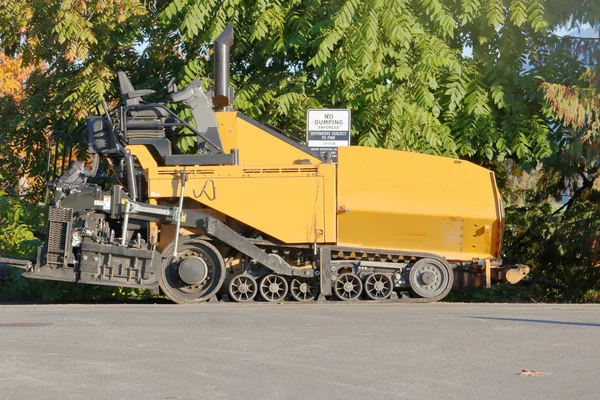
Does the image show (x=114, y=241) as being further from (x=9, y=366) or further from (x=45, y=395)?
(x=45, y=395)

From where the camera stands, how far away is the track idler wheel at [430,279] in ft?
50.4

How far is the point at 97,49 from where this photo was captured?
1966 cm

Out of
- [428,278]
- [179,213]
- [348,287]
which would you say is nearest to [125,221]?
[179,213]

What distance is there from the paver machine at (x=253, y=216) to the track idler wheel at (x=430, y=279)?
0.7 inches

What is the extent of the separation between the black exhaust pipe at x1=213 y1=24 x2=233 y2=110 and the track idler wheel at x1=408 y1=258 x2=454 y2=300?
4005 mm

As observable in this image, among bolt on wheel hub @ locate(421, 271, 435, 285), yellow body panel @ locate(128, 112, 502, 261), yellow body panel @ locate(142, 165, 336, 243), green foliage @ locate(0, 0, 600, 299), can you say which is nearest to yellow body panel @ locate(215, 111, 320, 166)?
yellow body panel @ locate(128, 112, 502, 261)

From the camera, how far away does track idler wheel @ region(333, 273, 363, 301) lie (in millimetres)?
15359

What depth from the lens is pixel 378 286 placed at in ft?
50.3

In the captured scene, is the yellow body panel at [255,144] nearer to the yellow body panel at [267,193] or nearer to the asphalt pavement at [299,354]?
the yellow body panel at [267,193]

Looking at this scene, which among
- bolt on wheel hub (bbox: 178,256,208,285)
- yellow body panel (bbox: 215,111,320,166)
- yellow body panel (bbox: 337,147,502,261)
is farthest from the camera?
yellow body panel (bbox: 215,111,320,166)

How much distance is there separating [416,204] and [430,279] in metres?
1.14

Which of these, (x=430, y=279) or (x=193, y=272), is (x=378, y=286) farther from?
(x=193, y=272)

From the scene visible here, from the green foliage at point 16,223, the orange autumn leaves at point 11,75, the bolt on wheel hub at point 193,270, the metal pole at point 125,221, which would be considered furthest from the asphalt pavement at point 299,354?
the orange autumn leaves at point 11,75

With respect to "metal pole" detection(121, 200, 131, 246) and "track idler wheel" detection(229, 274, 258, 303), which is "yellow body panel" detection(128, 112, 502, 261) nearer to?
"metal pole" detection(121, 200, 131, 246)
